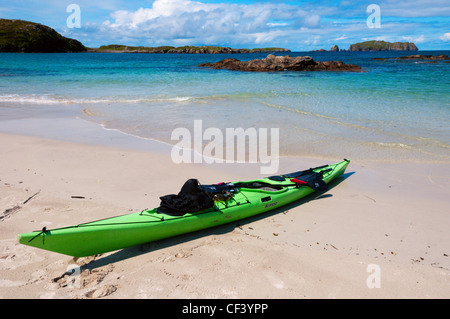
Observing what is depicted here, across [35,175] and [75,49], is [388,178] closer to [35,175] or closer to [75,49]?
[35,175]

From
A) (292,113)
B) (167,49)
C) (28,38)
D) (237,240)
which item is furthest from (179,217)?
(167,49)

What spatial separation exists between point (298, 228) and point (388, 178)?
3.28 metres

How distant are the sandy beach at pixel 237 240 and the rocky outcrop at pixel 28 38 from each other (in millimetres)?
Answer: 89700

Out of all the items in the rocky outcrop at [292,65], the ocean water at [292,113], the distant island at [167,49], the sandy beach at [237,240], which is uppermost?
the distant island at [167,49]

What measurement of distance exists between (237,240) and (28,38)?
100239 millimetres

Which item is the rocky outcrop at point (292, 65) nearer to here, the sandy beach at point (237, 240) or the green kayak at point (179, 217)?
the sandy beach at point (237, 240)

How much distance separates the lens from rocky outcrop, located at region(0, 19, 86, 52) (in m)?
77.4

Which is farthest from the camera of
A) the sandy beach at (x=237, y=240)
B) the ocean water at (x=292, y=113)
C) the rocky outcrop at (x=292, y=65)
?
the rocky outcrop at (x=292, y=65)

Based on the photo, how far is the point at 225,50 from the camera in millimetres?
130750

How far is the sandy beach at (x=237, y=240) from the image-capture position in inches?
150

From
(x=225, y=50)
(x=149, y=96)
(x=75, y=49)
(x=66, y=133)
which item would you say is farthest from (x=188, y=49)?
(x=66, y=133)

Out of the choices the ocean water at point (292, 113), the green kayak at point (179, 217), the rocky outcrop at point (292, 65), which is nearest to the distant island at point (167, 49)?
the rocky outcrop at point (292, 65)

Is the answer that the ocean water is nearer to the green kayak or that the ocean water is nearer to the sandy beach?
the sandy beach

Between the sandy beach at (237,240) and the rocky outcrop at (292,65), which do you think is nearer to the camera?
the sandy beach at (237,240)
